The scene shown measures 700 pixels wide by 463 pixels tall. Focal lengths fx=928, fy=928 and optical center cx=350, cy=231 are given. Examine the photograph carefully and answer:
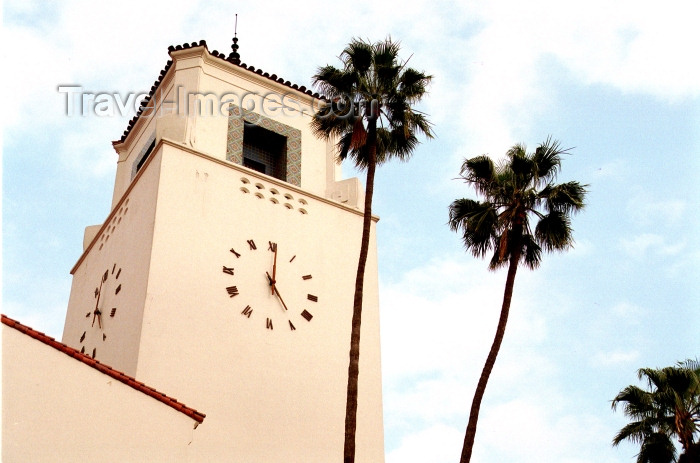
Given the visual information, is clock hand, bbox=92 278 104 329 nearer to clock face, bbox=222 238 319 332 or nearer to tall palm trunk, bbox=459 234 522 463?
clock face, bbox=222 238 319 332

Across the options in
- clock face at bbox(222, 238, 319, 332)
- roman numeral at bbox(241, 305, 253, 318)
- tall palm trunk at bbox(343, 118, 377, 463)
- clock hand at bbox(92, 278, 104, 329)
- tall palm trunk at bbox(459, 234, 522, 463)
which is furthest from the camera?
clock hand at bbox(92, 278, 104, 329)

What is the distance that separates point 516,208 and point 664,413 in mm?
6832

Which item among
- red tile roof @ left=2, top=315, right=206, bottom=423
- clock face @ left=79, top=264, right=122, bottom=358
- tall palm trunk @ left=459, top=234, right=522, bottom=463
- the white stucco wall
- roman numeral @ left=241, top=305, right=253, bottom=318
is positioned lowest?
the white stucco wall

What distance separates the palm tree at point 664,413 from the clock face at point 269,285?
8427mm

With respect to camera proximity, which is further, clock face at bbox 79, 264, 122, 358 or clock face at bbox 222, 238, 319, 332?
clock face at bbox 79, 264, 122, 358

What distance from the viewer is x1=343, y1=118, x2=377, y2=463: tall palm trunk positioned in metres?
14.1

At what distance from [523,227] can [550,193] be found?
0.92 meters

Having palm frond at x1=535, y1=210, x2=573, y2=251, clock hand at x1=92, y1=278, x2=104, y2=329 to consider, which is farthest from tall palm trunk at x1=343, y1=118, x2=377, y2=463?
clock hand at x1=92, y1=278, x2=104, y2=329

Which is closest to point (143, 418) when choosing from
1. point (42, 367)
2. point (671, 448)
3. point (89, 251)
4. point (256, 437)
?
point (42, 367)

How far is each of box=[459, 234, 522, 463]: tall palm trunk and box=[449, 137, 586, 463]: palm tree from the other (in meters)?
0.27

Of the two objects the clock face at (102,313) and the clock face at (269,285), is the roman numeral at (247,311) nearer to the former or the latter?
the clock face at (269,285)

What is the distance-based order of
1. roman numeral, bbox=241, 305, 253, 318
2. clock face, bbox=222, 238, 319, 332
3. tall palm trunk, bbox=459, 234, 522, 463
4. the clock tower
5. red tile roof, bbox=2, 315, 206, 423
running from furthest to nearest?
clock face, bbox=222, 238, 319, 332 < roman numeral, bbox=241, 305, 253, 318 < the clock tower < tall palm trunk, bbox=459, 234, 522, 463 < red tile roof, bbox=2, 315, 206, 423

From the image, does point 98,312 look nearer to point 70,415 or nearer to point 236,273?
point 236,273

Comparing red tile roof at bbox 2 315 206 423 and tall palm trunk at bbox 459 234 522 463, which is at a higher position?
tall palm trunk at bbox 459 234 522 463
